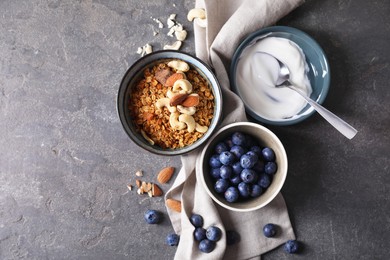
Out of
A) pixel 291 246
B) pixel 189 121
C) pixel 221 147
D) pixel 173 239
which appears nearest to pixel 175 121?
pixel 189 121

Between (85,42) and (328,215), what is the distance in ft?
3.05

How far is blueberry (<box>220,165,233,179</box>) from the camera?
3.88ft

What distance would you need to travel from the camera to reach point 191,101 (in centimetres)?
118

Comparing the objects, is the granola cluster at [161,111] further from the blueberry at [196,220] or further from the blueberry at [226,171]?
the blueberry at [196,220]

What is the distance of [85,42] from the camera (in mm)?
1342

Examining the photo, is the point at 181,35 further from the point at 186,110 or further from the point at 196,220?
the point at 196,220

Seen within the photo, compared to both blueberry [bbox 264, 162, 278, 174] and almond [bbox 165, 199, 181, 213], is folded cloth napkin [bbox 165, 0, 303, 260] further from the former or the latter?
blueberry [bbox 264, 162, 278, 174]

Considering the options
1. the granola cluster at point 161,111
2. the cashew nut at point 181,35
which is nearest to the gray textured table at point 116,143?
the cashew nut at point 181,35

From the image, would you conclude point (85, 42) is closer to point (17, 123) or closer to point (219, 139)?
point (17, 123)

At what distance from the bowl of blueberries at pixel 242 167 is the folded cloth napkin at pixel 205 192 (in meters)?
0.04

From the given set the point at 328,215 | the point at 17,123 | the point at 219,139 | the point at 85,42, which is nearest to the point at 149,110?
the point at 219,139

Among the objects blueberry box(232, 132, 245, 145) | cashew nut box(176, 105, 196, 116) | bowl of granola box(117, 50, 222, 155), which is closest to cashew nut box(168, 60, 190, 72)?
bowl of granola box(117, 50, 222, 155)

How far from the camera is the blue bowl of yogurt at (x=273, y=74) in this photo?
1.26m

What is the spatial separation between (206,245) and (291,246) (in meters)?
0.26
